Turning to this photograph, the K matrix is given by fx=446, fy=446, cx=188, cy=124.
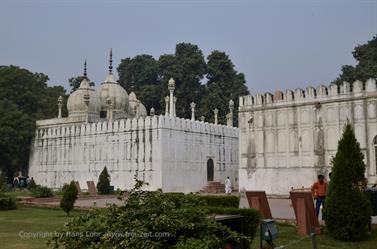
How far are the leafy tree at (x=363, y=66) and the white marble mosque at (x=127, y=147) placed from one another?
36.4ft

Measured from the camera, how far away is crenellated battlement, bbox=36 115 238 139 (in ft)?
A: 94.0

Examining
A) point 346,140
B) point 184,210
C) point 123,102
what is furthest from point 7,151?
point 184,210

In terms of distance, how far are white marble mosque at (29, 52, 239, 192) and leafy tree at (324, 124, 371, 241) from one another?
18502 millimetres

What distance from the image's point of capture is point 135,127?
2966 cm

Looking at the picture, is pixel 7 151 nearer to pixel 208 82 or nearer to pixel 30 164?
pixel 30 164

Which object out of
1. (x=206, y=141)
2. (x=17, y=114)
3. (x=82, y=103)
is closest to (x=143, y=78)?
(x=82, y=103)

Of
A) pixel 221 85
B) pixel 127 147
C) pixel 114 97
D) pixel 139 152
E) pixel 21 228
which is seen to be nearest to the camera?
pixel 21 228

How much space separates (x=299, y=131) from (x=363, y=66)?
17.8m

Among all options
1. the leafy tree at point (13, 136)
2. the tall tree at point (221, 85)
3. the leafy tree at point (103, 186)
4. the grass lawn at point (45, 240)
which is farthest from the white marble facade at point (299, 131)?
the tall tree at point (221, 85)

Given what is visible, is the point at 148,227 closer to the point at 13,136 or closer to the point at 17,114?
the point at 13,136

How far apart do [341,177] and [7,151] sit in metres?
29.6

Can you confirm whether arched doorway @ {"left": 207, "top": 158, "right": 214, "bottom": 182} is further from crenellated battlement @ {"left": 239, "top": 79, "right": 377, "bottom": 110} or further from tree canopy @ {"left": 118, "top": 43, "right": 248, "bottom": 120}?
tree canopy @ {"left": 118, "top": 43, "right": 248, "bottom": 120}

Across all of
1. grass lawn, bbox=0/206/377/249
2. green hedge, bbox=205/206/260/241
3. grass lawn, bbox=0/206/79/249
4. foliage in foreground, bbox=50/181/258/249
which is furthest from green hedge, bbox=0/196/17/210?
foliage in foreground, bbox=50/181/258/249

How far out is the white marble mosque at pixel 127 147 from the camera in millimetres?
28375
